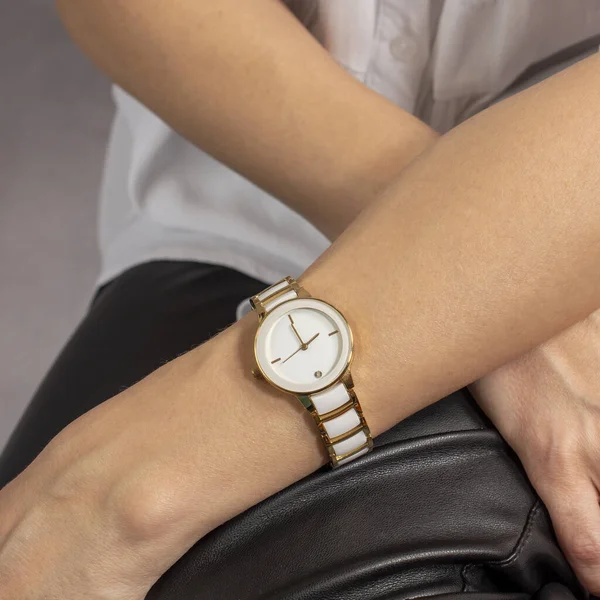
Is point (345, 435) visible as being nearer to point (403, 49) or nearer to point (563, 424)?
point (563, 424)

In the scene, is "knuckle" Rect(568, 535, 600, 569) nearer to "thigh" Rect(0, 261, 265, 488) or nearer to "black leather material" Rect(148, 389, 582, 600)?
"black leather material" Rect(148, 389, 582, 600)

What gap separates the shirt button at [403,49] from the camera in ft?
2.46

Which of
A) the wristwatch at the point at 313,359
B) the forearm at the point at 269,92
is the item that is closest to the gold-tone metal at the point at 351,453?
the wristwatch at the point at 313,359

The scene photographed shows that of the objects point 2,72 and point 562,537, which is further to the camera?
point 2,72

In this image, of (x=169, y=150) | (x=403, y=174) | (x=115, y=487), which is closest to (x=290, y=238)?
(x=169, y=150)

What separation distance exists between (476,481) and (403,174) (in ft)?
0.87

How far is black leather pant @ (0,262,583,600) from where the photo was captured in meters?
0.52

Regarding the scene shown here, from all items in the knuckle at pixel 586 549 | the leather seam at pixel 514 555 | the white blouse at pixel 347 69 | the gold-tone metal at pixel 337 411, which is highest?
the white blouse at pixel 347 69

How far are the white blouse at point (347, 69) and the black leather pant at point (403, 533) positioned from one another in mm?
349

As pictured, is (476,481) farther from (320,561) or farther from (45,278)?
(45,278)

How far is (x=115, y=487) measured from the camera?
21.4 inches

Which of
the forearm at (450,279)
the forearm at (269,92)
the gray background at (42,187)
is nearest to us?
the forearm at (450,279)

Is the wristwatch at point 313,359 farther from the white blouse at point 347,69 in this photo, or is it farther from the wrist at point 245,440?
the white blouse at point 347,69

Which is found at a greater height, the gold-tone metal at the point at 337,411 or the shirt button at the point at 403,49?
the shirt button at the point at 403,49
